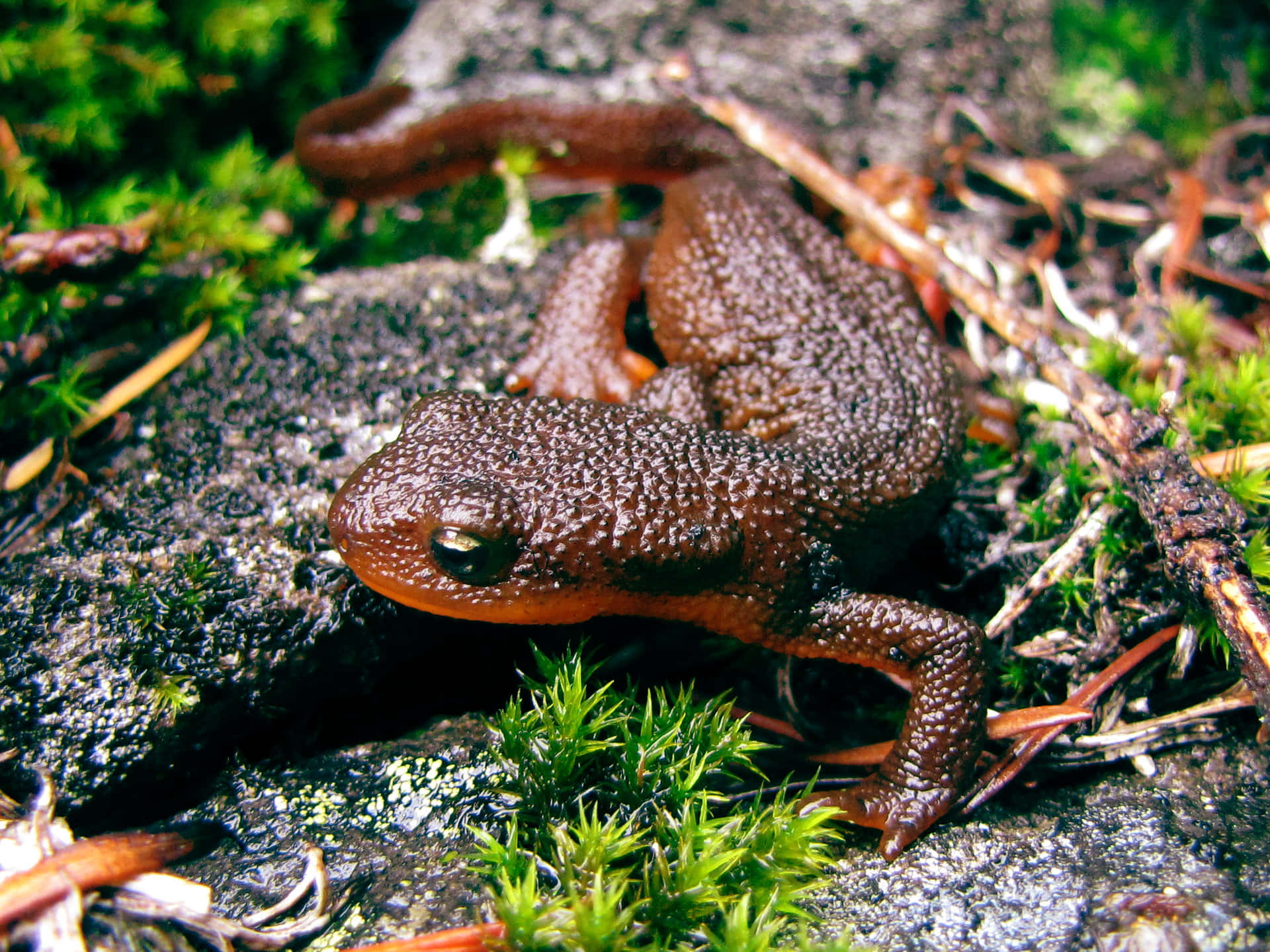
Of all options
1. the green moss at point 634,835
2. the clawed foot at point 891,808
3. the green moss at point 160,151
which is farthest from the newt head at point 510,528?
the green moss at point 160,151

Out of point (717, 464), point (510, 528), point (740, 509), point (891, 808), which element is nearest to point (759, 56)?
point (717, 464)

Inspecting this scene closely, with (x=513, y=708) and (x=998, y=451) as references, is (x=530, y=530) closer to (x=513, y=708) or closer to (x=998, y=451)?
(x=513, y=708)

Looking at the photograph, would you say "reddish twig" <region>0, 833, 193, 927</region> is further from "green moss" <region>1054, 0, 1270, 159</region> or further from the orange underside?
"green moss" <region>1054, 0, 1270, 159</region>

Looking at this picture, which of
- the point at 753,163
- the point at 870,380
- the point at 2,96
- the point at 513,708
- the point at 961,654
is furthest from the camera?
the point at 753,163

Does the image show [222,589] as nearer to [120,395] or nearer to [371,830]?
[371,830]

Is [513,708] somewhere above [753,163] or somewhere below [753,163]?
below

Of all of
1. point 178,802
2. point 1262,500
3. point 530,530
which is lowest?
point 178,802

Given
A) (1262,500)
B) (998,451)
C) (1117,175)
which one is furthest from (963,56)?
(1262,500)
